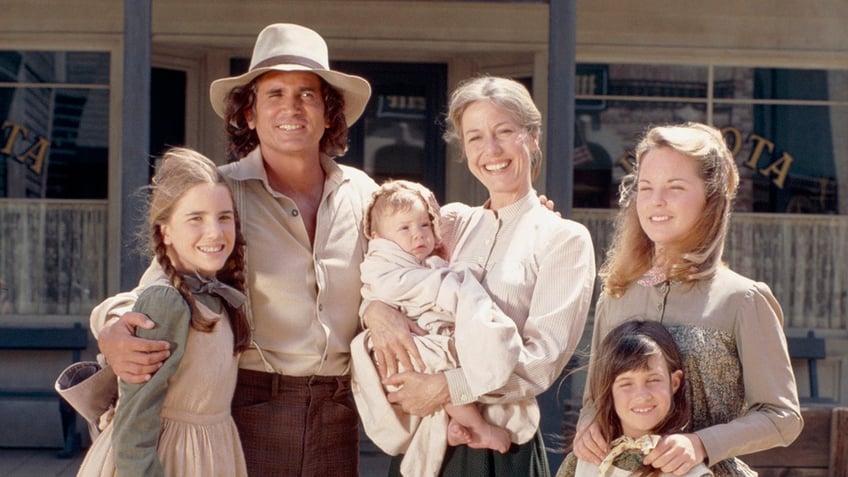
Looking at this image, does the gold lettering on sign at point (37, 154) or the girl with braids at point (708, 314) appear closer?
the girl with braids at point (708, 314)

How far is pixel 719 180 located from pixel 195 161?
1.40 metres

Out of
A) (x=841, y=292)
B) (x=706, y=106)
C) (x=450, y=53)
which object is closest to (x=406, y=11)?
(x=450, y=53)

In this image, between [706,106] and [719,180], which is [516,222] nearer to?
[719,180]

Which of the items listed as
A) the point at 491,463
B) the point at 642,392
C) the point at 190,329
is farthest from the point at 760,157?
the point at 190,329

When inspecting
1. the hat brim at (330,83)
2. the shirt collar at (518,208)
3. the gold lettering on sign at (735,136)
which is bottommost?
the shirt collar at (518,208)

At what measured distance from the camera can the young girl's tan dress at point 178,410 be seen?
2984 mm

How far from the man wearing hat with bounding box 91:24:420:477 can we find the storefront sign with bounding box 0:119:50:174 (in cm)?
486

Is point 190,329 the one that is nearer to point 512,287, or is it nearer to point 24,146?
point 512,287

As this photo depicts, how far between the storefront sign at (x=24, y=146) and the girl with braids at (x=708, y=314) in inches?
235

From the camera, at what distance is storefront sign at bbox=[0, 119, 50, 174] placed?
8.08 metres

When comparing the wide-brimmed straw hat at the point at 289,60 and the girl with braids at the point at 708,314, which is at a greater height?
the wide-brimmed straw hat at the point at 289,60

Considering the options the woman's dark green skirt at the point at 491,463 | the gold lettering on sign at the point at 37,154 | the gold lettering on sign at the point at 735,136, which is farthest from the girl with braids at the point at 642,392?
the gold lettering on sign at the point at 37,154

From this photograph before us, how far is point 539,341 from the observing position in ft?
10.2

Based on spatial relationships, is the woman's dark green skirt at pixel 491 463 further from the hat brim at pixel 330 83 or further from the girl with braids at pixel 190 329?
the hat brim at pixel 330 83
